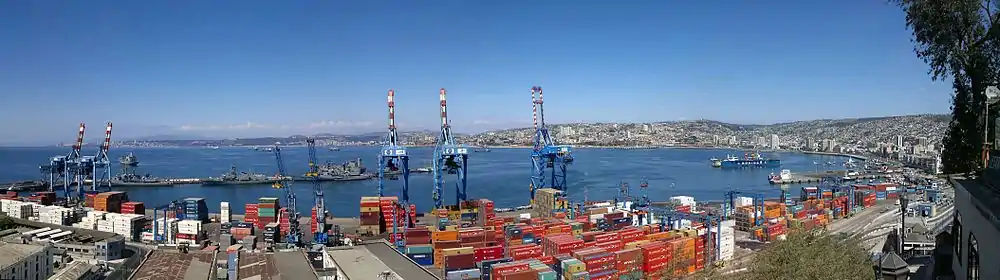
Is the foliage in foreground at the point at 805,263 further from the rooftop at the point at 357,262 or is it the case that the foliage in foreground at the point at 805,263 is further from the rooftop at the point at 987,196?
the rooftop at the point at 357,262

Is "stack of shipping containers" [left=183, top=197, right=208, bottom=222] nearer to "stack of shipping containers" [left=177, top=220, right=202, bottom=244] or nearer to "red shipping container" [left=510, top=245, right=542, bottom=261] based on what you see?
"stack of shipping containers" [left=177, top=220, right=202, bottom=244]

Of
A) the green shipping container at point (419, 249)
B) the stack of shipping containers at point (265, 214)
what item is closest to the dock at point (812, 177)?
the stack of shipping containers at point (265, 214)

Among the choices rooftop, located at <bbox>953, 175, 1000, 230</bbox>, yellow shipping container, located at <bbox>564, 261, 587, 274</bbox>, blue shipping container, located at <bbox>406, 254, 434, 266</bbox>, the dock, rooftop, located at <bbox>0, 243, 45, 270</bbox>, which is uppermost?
rooftop, located at <bbox>953, 175, 1000, 230</bbox>

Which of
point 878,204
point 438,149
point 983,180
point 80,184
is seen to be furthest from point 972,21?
point 80,184

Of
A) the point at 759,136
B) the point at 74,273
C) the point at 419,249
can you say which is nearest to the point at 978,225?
the point at 419,249

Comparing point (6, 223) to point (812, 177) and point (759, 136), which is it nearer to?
point (812, 177)

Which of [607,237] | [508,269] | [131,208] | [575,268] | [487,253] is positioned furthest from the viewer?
[131,208]

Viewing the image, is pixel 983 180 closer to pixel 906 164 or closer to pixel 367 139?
pixel 906 164

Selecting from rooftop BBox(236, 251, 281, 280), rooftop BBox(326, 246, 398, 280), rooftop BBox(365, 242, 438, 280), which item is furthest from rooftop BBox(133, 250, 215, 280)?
rooftop BBox(365, 242, 438, 280)
